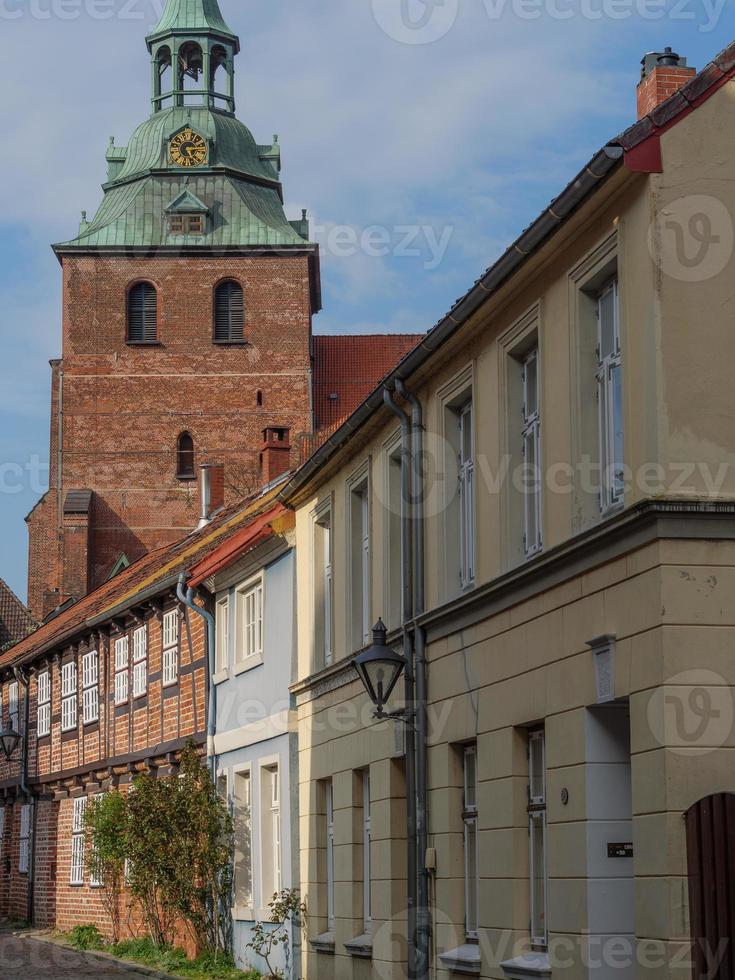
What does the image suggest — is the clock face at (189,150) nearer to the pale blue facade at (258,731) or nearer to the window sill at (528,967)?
the pale blue facade at (258,731)

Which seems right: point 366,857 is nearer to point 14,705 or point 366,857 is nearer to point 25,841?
point 25,841

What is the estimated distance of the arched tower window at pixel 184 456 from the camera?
2414 inches

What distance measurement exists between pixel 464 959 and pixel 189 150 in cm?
5461

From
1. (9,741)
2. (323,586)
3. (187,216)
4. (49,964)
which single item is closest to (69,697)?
(9,741)

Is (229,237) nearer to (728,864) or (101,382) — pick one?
(101,382)

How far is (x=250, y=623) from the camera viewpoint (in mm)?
23062

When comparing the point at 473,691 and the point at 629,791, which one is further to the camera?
the point at 473,691

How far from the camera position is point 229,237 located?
62.8m

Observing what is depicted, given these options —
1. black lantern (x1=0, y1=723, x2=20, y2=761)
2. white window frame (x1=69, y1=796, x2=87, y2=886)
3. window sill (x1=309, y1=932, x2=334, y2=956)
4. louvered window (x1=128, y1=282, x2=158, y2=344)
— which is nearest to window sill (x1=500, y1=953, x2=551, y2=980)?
window sill (x1=309, y1=932, x2=334, y2=956)

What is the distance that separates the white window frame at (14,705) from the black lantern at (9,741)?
1.11 m

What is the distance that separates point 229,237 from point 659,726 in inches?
2129

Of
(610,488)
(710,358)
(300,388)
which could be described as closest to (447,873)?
(610,488)

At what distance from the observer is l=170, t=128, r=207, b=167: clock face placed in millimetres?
65312

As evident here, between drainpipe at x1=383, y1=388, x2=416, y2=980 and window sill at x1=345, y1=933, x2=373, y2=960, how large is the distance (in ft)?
6.46
